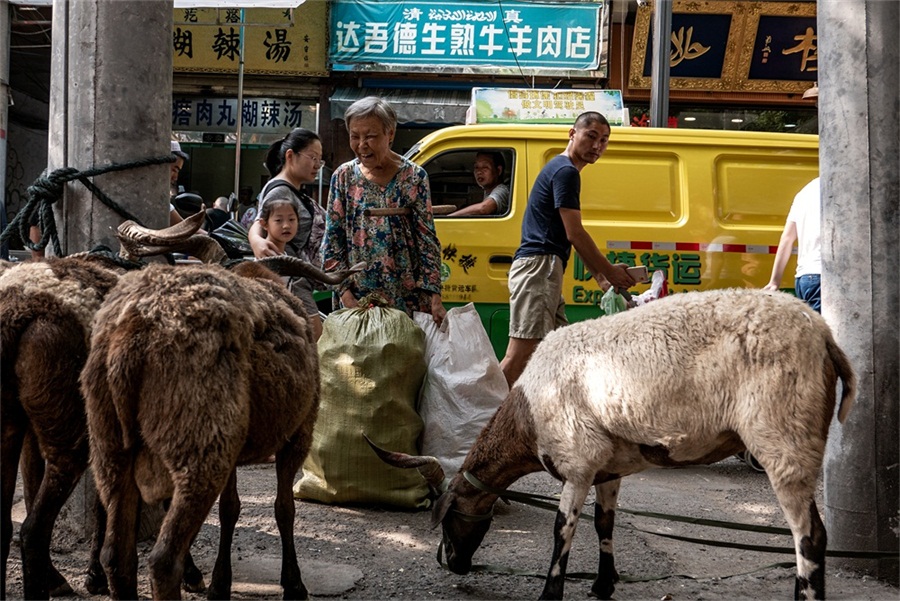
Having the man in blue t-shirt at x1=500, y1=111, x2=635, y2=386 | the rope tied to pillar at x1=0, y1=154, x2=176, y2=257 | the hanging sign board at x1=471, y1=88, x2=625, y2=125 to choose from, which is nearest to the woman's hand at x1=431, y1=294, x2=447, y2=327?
the man in blue t-shirt at x1=500, y1=111, x2=635, y2=386

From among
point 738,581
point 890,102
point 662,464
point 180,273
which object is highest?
point 890,102

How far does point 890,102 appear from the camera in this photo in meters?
4.32

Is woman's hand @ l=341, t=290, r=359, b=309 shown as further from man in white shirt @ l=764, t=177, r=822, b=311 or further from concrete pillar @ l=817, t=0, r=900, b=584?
man in white shirt @ l=764, t=177, r=822, b=311

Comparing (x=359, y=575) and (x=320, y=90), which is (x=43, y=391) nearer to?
(x=359, y=575)

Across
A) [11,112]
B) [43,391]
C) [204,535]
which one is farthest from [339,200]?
[11,112]

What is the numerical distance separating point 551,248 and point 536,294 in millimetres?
320

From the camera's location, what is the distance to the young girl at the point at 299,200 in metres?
5.79

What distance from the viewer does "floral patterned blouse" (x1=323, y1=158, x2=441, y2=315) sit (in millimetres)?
5363

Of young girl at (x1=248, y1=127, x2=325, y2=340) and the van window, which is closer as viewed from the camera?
young girl at (x1=248, y1=127, x2=325, y2=340)

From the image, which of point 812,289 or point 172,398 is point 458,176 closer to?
point 812,289

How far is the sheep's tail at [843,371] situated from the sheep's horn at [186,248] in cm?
245

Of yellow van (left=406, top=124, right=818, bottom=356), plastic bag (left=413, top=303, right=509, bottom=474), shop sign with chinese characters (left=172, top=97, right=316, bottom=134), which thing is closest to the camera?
plastic bag (left=413, top=303, right=509, bottom=474)

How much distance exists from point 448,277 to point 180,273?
444 cm

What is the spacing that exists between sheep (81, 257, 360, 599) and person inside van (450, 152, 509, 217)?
4.41 m
